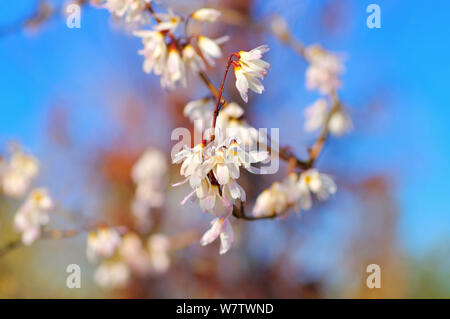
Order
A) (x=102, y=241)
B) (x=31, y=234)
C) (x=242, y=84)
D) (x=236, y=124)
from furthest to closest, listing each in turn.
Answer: (x=102, y=241)
(x=31, y=234)
(x=236, y=124)
(x=242, y=84)

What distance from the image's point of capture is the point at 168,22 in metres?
1.18

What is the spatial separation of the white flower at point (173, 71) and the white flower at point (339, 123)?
961mm

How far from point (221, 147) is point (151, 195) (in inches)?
78.2

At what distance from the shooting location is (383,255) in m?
8.16

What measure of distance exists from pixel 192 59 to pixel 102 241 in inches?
42.4

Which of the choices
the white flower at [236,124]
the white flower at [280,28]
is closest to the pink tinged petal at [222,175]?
the white flower at [236,124]

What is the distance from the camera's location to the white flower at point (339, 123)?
1885 millimetres

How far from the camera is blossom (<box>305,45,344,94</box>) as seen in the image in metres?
1.86

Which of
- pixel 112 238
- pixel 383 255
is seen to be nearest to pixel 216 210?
pixel 112 238

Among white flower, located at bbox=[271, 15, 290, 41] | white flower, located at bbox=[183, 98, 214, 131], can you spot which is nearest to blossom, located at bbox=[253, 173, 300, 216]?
white flower, located at bbox=[183, 98, 214, 131]

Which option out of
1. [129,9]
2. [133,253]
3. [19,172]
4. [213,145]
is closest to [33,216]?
[19,172]

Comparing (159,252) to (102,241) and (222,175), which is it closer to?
(102,241)

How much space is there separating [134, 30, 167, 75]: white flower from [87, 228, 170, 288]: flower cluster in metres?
0.96

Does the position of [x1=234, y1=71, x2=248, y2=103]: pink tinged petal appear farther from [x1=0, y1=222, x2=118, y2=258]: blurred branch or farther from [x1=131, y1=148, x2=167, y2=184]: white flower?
[x1=131, y1=148, x2=167, y2=184]: white flower
